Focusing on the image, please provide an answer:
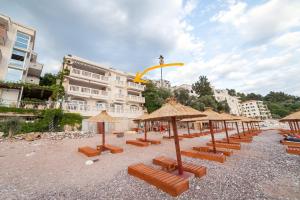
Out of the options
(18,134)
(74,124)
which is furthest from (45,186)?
(74,124)

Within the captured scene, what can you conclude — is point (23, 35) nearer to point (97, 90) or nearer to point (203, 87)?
point (97, 90)

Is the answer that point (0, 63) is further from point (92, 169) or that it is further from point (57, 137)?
point (92, 169)

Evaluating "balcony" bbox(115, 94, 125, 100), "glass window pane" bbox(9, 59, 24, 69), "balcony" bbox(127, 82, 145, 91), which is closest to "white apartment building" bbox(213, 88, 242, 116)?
"balcony" bbox(127, 82, 145, 91)

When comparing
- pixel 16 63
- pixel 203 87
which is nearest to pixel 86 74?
pixel 16 63

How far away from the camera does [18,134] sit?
14.1 metres

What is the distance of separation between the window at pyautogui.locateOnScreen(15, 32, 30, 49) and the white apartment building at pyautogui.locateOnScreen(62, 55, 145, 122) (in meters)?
6.62

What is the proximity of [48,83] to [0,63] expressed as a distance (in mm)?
7718

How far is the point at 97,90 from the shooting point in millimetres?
24031

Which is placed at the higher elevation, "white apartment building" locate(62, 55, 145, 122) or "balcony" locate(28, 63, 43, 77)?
"balcony" locate(28, 63, 43, 77)

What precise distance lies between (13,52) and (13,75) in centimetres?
398

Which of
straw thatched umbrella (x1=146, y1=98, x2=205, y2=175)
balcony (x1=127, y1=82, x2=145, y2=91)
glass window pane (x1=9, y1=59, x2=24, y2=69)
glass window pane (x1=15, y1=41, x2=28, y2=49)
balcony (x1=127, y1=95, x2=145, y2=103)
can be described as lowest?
straw thatched umbrella (x1=146, y1=98, x2=205, y2=175)

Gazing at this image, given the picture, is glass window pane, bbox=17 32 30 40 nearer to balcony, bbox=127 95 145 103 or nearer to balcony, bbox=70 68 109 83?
balcony, bbox=70 68 109 83

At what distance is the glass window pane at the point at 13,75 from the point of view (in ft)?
64.8

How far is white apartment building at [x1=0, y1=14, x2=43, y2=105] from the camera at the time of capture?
61.1 feet
